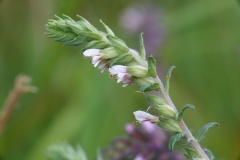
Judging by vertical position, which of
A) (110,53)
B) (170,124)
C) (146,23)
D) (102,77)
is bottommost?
(170,124)

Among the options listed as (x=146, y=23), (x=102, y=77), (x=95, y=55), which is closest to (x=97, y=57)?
(x=95, y=55)

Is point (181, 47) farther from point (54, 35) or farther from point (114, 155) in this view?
point (54, 35)

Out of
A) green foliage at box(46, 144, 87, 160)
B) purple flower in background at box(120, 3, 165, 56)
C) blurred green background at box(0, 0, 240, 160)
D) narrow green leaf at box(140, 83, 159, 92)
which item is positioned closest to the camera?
narrow green leaf at box(140, 83, 159, 92)

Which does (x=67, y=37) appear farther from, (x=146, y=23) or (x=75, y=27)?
(x=146, y=23)

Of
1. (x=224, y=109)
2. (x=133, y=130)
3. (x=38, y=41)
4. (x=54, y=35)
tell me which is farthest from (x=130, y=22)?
(x=54, y=35)

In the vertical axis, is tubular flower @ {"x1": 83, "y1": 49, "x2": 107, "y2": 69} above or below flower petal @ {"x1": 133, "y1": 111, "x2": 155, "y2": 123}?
above

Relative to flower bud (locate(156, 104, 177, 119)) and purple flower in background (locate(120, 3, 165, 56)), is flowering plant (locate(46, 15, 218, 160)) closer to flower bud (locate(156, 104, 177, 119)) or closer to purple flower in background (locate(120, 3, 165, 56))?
flower bud (locate(156, 104, 177, 119))

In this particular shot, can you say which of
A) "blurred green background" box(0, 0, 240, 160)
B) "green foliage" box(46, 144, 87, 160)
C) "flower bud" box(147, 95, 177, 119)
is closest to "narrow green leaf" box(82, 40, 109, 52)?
"flower bud" box(147, 95, 177, 119)
